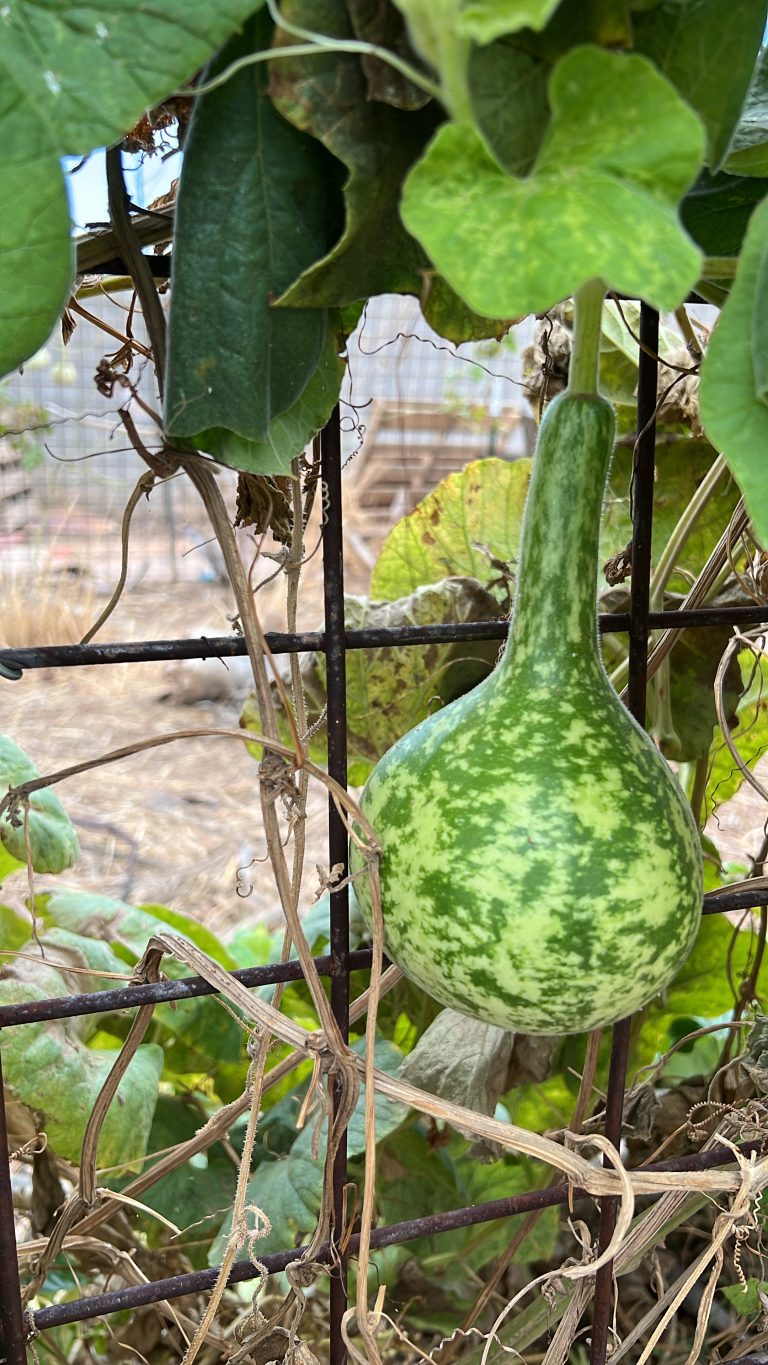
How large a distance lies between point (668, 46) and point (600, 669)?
258 mm

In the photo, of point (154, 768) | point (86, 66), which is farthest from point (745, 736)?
point (154, 768)

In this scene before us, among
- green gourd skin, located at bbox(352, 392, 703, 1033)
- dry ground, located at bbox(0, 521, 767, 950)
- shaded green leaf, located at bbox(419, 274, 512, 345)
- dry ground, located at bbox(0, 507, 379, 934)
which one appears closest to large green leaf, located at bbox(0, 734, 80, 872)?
green gourd skin, located at bbox(352, 392, 703, 1033)

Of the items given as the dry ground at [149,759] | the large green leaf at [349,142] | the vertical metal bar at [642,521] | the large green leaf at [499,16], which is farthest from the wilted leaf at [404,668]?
the dry ground at [149,759]

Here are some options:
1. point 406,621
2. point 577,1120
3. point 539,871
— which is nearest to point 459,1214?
point 577,1120

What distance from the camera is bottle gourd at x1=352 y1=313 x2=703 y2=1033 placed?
0.47 m

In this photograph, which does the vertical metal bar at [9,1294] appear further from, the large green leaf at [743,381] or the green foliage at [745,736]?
the green foliage at [745,736]

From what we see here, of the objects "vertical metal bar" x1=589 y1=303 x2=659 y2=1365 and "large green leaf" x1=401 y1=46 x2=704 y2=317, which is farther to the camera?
"vertical metal bar" x1=589 y1=303 x2=659 y2=1365

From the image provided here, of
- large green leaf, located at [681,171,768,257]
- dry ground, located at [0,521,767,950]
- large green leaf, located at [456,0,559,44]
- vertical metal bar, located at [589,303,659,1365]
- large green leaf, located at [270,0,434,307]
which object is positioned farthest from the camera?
dry ground, located at [0,521,767,950]

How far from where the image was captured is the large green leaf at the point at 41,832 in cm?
74

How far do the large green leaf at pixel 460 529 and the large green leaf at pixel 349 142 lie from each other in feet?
1.74

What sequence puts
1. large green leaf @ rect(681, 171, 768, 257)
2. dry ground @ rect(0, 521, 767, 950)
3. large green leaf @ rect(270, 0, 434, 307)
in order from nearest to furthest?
large green leaf @ rect(270, 0, 434, 307)
large green leaf @ rect(681, 171, 768, 257)
dry ground @ rect(0, 521, 767, 950)

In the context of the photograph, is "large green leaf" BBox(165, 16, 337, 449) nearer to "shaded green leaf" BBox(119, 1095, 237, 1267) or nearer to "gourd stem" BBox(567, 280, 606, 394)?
"gourd stem" BBox(567, 280, 606, 394)

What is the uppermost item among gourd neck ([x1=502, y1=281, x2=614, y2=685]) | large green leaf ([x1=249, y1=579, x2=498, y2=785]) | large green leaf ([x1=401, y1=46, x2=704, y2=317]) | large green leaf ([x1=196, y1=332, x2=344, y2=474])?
large green leaf ([x1=401, y1=46, x2=704, y2=317])

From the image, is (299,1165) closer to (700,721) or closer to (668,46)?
(700,721)
